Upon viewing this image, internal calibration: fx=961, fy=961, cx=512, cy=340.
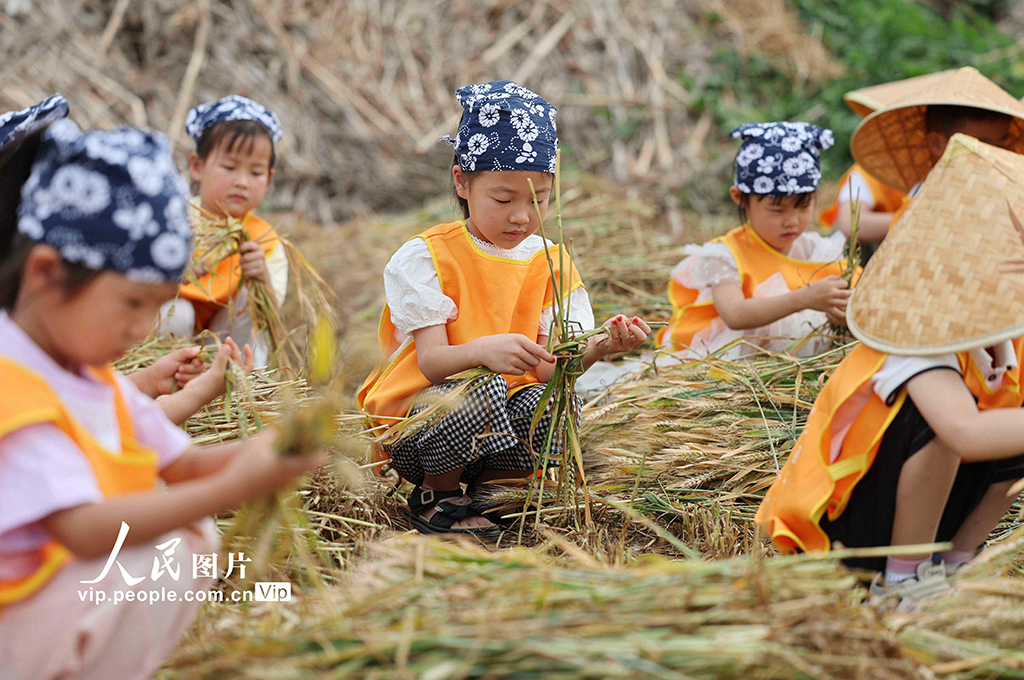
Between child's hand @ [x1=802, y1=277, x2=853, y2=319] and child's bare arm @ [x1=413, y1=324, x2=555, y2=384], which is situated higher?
child's hand @ [x1=802, y1=277, x2=853, y2=319]

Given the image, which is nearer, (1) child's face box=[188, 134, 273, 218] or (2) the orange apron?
(2) the orange apron

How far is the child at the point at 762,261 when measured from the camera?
3484mm

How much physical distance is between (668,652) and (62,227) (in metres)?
1.14

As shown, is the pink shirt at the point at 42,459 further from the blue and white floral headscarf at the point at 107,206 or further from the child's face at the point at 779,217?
the child's face at the point at 779,217

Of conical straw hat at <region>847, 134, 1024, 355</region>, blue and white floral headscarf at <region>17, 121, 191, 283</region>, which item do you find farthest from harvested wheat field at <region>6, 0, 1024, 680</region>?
conical straw hat at <region>847, 134, 1024, 355</region>

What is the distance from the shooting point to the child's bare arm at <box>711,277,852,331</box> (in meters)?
3.12

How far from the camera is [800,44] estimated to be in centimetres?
856

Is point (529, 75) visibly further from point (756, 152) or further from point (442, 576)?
point (442, 576)

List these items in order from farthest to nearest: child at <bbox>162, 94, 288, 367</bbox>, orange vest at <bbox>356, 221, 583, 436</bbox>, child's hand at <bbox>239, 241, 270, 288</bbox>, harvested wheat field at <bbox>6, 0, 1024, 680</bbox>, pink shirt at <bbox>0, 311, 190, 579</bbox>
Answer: child at <bbox>162, 94, 288, 367</bbox>, child's hand at <bbox>239, 241, 270, 288</bbox>, orange vest at <bbox>356, 221, 583, 436</bbox>, harvested wheat field at <bbox>6, 0, 1024, 680</bbox>, pink shirt at <bbox>0, 311, 190, 579</bbox>

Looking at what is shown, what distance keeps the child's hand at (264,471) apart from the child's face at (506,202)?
141 centimetres

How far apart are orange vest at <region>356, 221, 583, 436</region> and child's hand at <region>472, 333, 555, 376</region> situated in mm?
244

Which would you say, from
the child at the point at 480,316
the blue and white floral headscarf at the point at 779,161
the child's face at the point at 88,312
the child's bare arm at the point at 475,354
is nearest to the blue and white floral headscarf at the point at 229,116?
the child at the point at 480,316

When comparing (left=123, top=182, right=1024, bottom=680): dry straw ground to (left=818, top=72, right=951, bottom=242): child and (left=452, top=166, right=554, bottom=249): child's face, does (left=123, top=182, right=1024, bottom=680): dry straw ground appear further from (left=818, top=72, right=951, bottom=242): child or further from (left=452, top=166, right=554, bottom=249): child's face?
(left=818, top=72, right=951, bottom=242): child

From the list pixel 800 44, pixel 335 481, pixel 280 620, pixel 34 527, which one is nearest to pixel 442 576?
pixel 280 620
